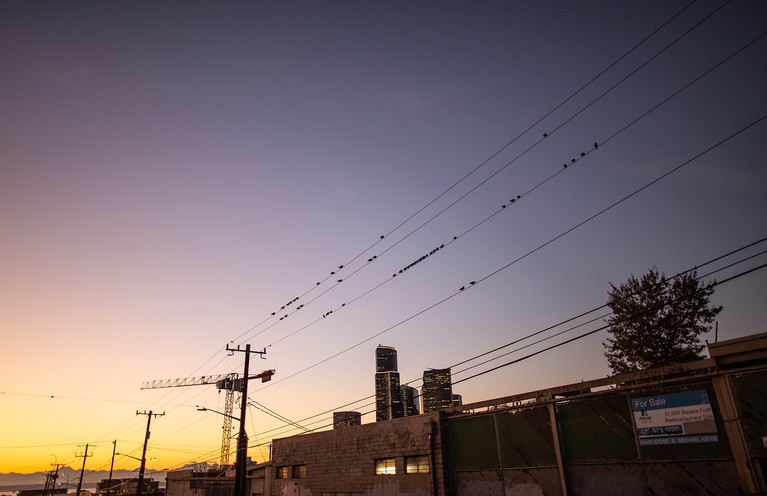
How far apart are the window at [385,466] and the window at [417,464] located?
1.10m

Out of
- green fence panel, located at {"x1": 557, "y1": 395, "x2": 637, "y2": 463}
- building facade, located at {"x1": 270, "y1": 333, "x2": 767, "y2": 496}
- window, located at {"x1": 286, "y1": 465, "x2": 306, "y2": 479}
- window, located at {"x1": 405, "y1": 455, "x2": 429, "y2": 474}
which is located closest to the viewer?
building facade, located at {"x1": 270, "y1": 333, "x2": 767, "y2": 496}

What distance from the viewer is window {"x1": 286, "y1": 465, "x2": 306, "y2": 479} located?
29.9 meters

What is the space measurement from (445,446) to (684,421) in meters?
10.7

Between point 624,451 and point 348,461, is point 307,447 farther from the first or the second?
point 624,451

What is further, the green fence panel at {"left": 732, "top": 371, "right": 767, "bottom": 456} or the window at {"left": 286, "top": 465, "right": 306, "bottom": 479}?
the window at {"left": 286, "top": 465, "right": 306, "bottom": 479}

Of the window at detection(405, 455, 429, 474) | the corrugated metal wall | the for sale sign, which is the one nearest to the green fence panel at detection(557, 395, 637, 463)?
the corrugated metal wall

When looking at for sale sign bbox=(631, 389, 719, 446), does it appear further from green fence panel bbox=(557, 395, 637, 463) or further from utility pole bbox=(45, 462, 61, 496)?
utility pole bbox=(45, 462, 61, 496)

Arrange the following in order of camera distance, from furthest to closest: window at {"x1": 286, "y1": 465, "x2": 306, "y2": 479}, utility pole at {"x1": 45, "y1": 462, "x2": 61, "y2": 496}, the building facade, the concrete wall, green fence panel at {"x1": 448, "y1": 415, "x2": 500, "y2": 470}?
utility pole at {"x1": 45, "y1": 462, "x2": 61, "y2": 496} → window at {"x1": 286, "y1": 465, "x2": 306, "y2": 479} → the concrete wall → green fence panel at {"x1": 448, "y1": 415, "x2": 500, "y2": 470} → the building facade

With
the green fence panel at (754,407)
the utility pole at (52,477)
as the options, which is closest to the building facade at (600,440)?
the green fence panel at (754,407)

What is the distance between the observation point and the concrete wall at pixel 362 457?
2209cm

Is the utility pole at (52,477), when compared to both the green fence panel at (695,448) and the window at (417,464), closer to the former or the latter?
the window at (417,464)

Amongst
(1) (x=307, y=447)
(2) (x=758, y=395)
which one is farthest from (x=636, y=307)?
(1) (x=307, y=447)

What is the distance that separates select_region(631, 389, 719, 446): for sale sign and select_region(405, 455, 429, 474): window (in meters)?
10.5

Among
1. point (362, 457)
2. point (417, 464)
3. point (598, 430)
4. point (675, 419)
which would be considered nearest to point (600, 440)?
point (598, 430)
